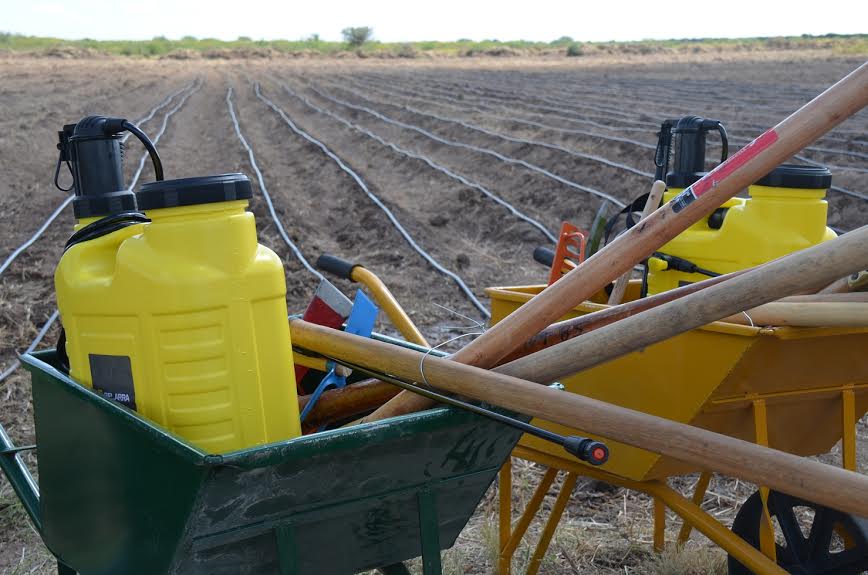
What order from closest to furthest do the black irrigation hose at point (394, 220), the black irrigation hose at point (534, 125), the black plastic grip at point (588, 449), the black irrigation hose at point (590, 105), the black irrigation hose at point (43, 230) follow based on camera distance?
the black plastic grip at point (588, 449)
the black irrigation hose at point (43, 230)
the black irrigation hose at point (394, 220)
the black irrigation hose at point (534, 125)
the black irrigation hose at point (590, 105)

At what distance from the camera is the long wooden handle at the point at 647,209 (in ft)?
9.02

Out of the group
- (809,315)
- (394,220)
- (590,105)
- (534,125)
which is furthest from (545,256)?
(590,105)

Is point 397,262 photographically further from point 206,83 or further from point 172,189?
point 206,83

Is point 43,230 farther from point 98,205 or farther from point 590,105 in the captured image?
point 590,105

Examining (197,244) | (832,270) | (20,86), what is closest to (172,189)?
(197,244)

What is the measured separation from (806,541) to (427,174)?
1057 centimetres

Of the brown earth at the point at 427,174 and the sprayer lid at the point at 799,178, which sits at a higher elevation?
the sprayer lid at the point at 799,178

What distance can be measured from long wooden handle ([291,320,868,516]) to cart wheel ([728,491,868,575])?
0.99 meters

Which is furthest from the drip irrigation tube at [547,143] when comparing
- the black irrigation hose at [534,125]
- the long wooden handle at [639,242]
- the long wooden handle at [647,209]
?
the long wooden handle at [639,242]

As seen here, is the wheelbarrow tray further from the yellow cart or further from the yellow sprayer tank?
the yellow sprayer tank

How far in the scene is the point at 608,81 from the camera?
93.5 feet

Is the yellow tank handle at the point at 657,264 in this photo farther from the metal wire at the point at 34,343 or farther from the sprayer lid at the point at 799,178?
the metal wire at the point at 34,343

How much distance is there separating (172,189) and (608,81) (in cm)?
2822

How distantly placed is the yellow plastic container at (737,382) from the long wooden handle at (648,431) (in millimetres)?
579
